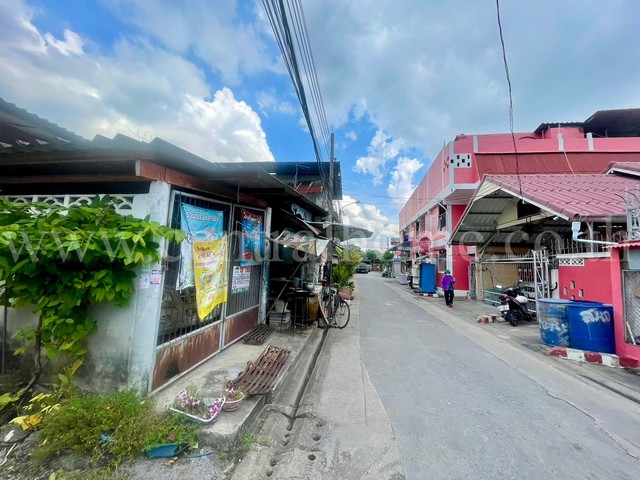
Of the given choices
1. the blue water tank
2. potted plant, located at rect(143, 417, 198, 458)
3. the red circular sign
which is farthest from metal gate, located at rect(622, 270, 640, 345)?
the red circular sign

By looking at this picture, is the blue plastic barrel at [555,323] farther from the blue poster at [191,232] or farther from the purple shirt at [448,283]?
the blue poster at [191,232]

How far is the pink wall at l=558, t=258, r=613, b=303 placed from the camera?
590 cm

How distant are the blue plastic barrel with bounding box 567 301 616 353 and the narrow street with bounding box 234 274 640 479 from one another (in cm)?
83

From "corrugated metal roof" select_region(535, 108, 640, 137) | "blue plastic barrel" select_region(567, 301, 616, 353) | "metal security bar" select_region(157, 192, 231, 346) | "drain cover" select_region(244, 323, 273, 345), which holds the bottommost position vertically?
"drain cover" select_region(244, 323, 273, 345)

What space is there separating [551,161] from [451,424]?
700 inches

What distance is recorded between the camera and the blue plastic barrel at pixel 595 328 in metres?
5.47

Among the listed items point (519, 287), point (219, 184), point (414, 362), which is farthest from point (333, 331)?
point (519, 287)

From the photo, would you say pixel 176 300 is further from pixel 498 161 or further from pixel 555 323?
pixel 498 161

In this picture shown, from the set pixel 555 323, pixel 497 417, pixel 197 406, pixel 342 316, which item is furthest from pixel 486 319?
pixel 197 406

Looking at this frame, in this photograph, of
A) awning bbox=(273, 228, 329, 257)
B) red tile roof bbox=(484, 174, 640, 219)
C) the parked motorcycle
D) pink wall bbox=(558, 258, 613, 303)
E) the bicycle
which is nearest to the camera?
pink wall bbox=(558, 258, 613, 303)

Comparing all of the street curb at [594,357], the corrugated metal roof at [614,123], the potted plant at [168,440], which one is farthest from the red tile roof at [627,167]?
the potted plant at [168,440]

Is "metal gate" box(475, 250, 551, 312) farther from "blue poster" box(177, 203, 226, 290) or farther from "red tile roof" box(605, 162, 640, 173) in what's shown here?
"blue poster" box(177, 203, 226, 290)

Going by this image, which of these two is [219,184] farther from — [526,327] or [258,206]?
[526,327]

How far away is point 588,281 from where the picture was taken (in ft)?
21.4
